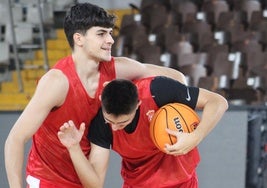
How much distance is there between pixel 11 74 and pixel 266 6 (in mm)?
3317

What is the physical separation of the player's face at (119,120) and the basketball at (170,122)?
118 mm

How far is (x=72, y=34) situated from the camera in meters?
2.82

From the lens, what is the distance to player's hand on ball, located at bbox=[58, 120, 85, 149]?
2666mm

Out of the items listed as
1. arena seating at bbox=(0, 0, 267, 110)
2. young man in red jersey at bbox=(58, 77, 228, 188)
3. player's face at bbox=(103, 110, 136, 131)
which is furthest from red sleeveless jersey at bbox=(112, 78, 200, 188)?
arena seating at bbox=(0, 0, 267, 110)

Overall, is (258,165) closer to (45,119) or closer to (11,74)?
(45,119)

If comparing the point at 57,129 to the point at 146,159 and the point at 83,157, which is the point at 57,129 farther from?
the point at 146,159

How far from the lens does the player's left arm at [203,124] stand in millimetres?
2615

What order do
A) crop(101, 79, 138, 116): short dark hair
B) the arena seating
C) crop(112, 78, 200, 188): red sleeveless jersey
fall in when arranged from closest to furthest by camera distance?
crop(101, 79, 138, 116): short dark hair < crop(112, 78, 200, 188): red sleeveless jersey < the arena seating

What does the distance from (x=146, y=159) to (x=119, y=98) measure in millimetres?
483

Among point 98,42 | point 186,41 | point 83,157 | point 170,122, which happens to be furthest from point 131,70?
point 186,41

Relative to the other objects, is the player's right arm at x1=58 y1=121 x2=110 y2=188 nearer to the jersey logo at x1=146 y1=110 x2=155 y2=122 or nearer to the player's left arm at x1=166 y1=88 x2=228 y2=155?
the jersey logo at x1=146 y1=110 x2=155 y2=122

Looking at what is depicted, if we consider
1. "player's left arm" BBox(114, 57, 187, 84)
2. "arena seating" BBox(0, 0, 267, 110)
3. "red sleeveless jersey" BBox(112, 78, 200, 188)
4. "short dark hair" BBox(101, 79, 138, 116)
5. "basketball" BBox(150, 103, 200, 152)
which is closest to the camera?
"short dark hair" BBox(101, 79, 138, 116)

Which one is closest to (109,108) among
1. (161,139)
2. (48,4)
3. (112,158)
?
(161,139)

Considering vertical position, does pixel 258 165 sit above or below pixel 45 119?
below
